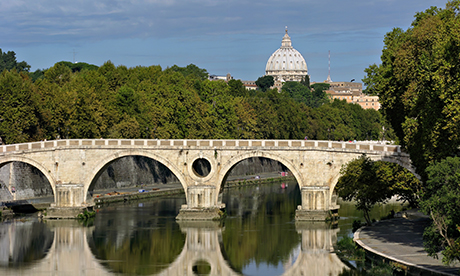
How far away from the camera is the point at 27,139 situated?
7375 centimetres

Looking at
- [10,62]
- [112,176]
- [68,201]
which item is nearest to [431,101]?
[68,201]

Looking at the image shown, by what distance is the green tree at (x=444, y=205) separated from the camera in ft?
128

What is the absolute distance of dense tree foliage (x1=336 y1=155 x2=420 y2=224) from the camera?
54312 mm

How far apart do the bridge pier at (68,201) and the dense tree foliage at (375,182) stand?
71.8 feet

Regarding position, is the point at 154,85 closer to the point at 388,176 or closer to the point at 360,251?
the point at 388,176

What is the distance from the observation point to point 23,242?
182 ft

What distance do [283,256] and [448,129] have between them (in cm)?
1507

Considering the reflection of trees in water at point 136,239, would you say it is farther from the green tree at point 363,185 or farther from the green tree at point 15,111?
the green tree at point 363,185

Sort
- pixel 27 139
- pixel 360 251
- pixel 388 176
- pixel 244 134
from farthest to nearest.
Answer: pixel 244 134
pixel 27 139
pixel 388 176
pixel 360 251

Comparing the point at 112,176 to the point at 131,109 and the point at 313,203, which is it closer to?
the point at 131,109

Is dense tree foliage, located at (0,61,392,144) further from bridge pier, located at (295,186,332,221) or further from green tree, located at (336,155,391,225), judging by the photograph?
green tree, located at (336,155,391,225)

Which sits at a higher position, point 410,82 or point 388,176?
point 410,82

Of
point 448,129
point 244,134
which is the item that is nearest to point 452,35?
point 448,129

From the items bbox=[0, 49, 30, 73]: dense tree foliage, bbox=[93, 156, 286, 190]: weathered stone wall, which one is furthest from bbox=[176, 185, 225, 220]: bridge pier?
bbox=[0, 49, 30, 73]: dense tree foliage
